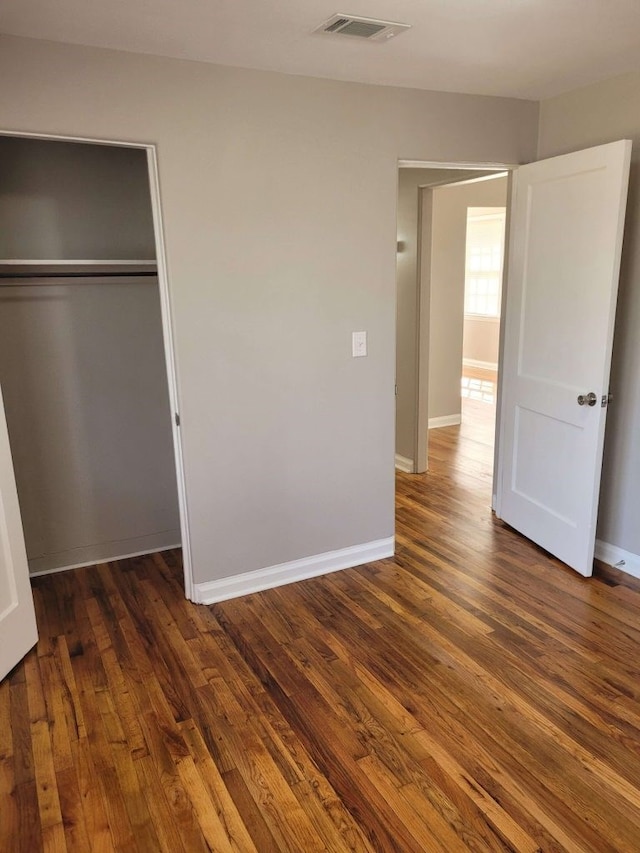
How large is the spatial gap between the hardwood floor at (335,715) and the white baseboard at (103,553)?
96 mm

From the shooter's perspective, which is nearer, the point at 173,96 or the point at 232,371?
the point at 173,96

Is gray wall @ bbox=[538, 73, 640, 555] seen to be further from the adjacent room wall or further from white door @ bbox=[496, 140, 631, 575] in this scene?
the adjacent room wall

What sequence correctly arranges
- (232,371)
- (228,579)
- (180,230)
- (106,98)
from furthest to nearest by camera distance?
(228,579), (232,371), (180,230), (106,98)

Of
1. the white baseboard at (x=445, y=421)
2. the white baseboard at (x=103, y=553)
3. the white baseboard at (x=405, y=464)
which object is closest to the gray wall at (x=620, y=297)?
the white baseboard at (x=405, y=464)

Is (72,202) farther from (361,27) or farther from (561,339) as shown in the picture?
(561,339)

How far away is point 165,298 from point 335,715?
1.83 meters

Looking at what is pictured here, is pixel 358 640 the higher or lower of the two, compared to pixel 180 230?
lower

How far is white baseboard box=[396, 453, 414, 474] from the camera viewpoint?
5000 mm

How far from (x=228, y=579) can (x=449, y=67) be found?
8.46 feet

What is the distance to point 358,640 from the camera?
2.74 meters

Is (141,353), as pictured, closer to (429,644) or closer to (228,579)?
(228,579)

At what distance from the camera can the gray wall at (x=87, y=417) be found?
3193 mm

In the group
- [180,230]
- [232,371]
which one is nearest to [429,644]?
[232,371]

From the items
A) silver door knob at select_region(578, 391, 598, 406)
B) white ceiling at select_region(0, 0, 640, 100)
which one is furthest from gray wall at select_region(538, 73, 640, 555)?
silver door knob at select_region(578, 391, 598, 406)
